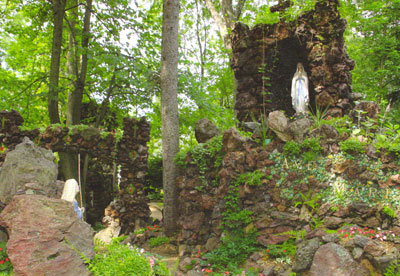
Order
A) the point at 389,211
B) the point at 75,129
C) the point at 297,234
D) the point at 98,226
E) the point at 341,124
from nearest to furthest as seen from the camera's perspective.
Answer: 1. the point at 389,211
2. the point at 297,234
3. the point at 341,124
4. the point at 75,129
5. the point at 98,226

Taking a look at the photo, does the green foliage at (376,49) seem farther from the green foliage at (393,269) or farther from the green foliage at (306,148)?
the green foliage at (393,269)

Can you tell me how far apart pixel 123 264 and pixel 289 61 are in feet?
29.4

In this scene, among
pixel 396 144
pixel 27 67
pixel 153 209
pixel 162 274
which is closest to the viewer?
pixel 162 274

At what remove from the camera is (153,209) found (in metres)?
13.8

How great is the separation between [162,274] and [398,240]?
3919mm

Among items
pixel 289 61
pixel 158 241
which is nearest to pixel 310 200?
pixel 158 241

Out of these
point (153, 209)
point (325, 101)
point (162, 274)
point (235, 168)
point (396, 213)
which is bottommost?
point (153, 209)

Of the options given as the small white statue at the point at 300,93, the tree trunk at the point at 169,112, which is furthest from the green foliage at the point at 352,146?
the tree trunk at the point at 169,112

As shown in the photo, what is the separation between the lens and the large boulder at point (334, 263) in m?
4.32

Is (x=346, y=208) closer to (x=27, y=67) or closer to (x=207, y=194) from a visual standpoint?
(x=207, y=194)

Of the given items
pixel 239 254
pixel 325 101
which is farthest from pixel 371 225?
pixel 325 101

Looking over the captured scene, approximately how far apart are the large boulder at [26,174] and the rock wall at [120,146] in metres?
5.17

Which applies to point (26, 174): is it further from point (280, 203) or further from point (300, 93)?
point (300, 93)

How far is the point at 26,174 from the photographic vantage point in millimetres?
4336
